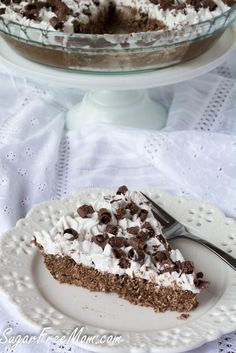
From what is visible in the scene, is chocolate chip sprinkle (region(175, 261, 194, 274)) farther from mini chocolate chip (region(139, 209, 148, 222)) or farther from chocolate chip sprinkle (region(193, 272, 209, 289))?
mini chocolate chip (region(139, 209, 148, 222))

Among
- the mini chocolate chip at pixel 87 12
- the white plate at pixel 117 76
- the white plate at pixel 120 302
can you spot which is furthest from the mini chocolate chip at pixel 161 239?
the mini chocolate chip at pixel 87 12

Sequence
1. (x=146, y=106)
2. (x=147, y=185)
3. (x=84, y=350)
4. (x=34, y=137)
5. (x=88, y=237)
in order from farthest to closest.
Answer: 1. (x=146, y=106)
2. (x=34, y=137)
3. (x=147, y=185)
4. (x=88, y=237)
5. (x=84, y=350)

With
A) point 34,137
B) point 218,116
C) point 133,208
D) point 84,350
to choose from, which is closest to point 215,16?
point 218,116

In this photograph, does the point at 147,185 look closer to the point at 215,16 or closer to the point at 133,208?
the point at 133,208

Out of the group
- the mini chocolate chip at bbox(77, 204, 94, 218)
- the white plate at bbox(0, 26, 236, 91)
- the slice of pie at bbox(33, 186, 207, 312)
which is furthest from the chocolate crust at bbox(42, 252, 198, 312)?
the white plate at bbox(0, 26, 236, 91)

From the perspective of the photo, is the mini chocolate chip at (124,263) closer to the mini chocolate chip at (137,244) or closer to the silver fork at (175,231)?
the mini chocolate chip at (137,244)

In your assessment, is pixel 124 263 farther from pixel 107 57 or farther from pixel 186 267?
pixel 107 57

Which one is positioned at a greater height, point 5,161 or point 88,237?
point 88,237
